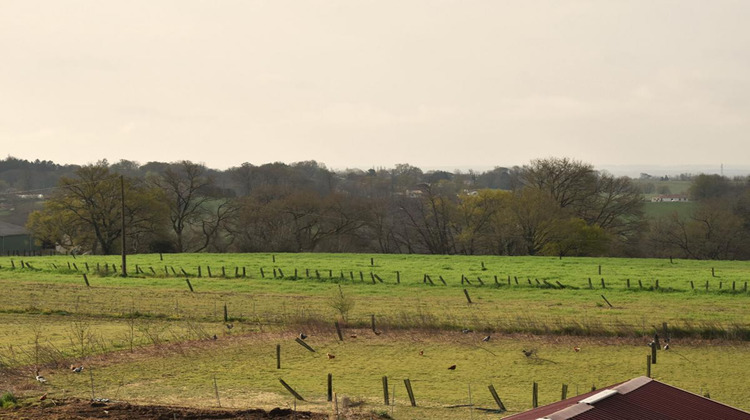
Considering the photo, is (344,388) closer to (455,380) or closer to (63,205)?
(455,380)

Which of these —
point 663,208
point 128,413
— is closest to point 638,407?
point 128,413

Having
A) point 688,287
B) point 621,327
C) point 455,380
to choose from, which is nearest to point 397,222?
point 688,287

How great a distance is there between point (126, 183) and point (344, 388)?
2589 inches

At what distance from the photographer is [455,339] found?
1427 inches

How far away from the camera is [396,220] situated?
335 ft

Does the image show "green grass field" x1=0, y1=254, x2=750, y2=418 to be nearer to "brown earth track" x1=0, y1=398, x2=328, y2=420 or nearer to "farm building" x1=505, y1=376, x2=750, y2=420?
"brown earth track" x1=0, y1=398, x2=328, y2=420

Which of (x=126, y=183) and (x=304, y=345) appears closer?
(x=304, y=345)

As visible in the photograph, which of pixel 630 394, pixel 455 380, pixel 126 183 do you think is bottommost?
pixel 455 380

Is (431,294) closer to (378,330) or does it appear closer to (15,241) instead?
(378,330)

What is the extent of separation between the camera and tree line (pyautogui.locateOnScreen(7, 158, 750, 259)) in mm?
84750

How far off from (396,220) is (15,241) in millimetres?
51819

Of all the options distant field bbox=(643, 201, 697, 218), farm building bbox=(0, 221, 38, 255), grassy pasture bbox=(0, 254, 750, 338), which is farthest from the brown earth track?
distant field bbox=(643, 201, 697, 218)

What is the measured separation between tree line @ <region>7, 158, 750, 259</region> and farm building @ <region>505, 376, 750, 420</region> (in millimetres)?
64342

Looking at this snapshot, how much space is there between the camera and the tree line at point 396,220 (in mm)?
84750
